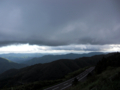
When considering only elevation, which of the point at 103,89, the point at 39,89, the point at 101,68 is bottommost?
the point at 39,89

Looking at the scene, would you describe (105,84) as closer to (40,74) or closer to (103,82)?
(103,82)

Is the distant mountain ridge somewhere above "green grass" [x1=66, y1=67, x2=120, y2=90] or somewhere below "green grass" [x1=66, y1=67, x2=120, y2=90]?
below

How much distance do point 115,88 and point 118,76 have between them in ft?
13.3

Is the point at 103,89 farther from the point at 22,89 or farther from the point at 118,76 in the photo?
the point at 22,89

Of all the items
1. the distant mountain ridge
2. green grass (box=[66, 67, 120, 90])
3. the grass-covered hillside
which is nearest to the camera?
green grass (box=[66, 67, 120, 90])

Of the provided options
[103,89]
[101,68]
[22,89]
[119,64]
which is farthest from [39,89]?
[119,64]

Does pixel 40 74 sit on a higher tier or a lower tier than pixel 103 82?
lower

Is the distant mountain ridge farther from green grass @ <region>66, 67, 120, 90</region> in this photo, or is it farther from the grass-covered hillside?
green grass @ <region>66, 67, 120, 90</region>

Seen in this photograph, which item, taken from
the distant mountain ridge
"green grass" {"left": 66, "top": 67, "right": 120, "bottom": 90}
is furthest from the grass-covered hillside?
the distant mountain ridge

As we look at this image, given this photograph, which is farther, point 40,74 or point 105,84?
point 40,74

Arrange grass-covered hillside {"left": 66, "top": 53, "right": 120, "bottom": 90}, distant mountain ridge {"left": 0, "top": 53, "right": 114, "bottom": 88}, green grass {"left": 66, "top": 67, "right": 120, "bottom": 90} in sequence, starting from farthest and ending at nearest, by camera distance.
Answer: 1. distant mountain ridge {"left": 0, "top": 53, "right": 114, "bottom": 88}
2. grass-covered hillside {"left": 66, "top": 53, "right": 120, "bottom": 90}
3. green grass {"left": 66, "top": 67, "right": 120, "bottom": 90}

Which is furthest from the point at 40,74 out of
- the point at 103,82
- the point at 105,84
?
the point at 105,84

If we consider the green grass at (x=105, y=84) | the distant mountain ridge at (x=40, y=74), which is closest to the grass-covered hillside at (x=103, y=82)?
the green grass at (x=105, y=84)

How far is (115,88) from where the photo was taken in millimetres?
7980
